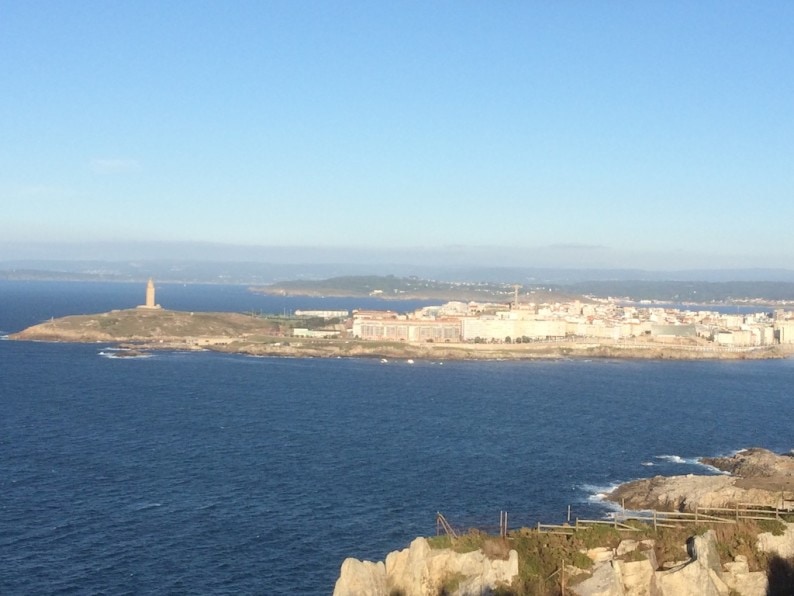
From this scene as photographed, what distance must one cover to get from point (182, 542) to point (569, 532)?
355 inches

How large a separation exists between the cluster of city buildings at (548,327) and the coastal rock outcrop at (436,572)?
61.6 metres

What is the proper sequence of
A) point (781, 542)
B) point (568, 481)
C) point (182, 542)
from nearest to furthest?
point (781, 542), point (182, 542), point (568, 481)

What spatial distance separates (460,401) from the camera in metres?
44.4

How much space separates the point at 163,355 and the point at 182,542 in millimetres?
44450

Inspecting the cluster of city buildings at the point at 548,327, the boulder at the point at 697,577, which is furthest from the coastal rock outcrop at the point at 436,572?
the cluster of city buildings at the point at 548,327

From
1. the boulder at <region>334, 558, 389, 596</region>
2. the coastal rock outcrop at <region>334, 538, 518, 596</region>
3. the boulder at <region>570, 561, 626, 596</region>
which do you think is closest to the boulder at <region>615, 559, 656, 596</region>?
the boulder at <region>570, 561, 626, 596</region>

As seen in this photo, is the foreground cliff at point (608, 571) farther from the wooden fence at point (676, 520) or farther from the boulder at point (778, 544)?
the wooden fence at point (676, 520)

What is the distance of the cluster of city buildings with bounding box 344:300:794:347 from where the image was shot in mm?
79312

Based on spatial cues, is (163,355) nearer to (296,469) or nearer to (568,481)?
(296,469)

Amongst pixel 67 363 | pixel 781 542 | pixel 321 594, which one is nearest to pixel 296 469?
pixel 321 594

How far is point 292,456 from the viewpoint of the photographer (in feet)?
97.7

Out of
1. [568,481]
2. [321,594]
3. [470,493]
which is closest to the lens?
[321,594]

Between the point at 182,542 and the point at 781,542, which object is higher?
the point at 781,542

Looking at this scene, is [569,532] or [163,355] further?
[163,355]
